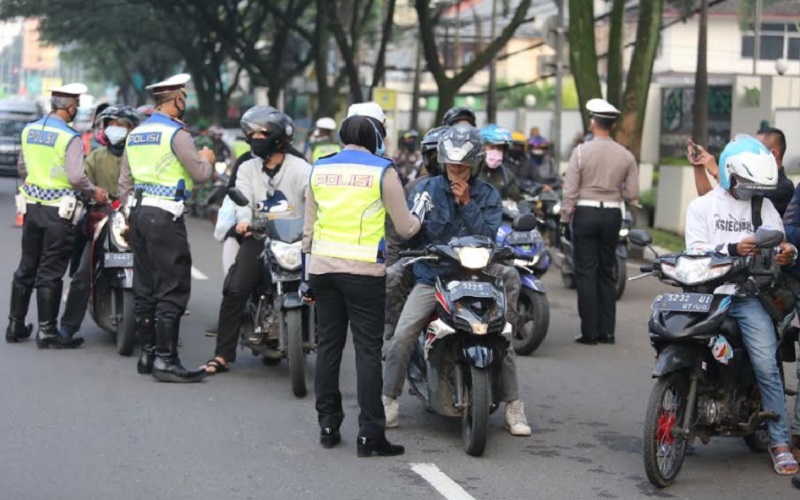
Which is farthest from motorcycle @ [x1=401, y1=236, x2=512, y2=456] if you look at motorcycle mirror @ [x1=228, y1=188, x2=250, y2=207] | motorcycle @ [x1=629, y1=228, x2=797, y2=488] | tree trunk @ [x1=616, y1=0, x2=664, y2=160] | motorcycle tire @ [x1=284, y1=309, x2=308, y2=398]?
tree trunk @ [x1=616, y1=0, x2=664, y2=160]

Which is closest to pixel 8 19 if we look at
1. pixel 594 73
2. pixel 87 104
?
pixel 594 73

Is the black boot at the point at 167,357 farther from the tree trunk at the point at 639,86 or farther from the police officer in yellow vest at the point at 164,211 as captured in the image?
the tree trunk at the point at 639,86

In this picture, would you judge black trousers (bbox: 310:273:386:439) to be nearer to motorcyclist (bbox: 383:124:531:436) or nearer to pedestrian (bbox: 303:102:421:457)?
pedestrian (bbox: 303:102:421:457)

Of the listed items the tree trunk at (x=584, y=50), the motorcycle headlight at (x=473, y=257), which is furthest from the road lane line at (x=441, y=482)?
the tree trunk at (x=584, y=50)

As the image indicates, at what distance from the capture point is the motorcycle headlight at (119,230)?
10.6m

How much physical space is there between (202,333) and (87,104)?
160 inches

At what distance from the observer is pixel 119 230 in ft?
34.8

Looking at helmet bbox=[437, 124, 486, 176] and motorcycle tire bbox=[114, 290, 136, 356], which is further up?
helmet bbox=[437, 124, 486, 176]

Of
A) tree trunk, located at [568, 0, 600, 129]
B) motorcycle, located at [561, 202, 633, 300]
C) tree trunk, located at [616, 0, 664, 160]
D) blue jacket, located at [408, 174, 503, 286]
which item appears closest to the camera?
blue jacket, located at [408, 174, 503, 286]

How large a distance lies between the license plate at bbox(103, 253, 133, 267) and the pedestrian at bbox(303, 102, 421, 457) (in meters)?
3.00

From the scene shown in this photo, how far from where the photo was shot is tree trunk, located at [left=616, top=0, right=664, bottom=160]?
21.3 metres

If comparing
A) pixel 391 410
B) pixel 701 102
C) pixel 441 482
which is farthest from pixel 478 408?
pixel 701 102

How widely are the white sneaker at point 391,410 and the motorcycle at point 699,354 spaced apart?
1.84 m

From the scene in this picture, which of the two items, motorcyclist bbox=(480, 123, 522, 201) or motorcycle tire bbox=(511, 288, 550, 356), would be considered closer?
motorcycle tire bbox=(511, 288, 550, 356)
